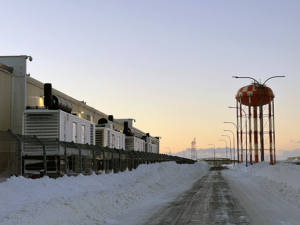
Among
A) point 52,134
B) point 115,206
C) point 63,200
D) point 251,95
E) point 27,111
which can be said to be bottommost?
point 115,206

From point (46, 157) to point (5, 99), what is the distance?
10.4 metres

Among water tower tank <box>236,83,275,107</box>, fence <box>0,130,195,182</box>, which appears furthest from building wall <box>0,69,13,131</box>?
water tower tank <box>236,83,275,107</box>

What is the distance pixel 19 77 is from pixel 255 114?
60.9 m

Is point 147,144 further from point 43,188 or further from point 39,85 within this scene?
point 43,188

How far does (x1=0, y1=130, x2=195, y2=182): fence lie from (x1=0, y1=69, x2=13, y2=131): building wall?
6.67 m

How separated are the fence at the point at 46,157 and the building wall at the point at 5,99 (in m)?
6.67

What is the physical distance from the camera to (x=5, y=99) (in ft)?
89.5

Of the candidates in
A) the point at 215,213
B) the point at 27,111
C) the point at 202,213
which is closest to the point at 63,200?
the point at 202,213

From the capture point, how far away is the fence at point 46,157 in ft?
49.4

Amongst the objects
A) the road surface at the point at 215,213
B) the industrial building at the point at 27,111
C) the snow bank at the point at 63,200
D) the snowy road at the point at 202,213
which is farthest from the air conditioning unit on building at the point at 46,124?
the snowy road at the point at 202,213

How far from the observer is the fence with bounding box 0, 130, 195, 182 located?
15068 mm

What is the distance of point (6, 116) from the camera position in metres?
27.3

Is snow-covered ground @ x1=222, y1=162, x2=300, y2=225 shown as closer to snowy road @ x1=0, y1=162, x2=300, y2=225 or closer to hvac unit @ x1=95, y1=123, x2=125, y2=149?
snowy road @ x1=0, y1=162, x2=300, y2=225

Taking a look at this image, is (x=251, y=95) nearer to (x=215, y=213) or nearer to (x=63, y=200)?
(x=215, y=213)
